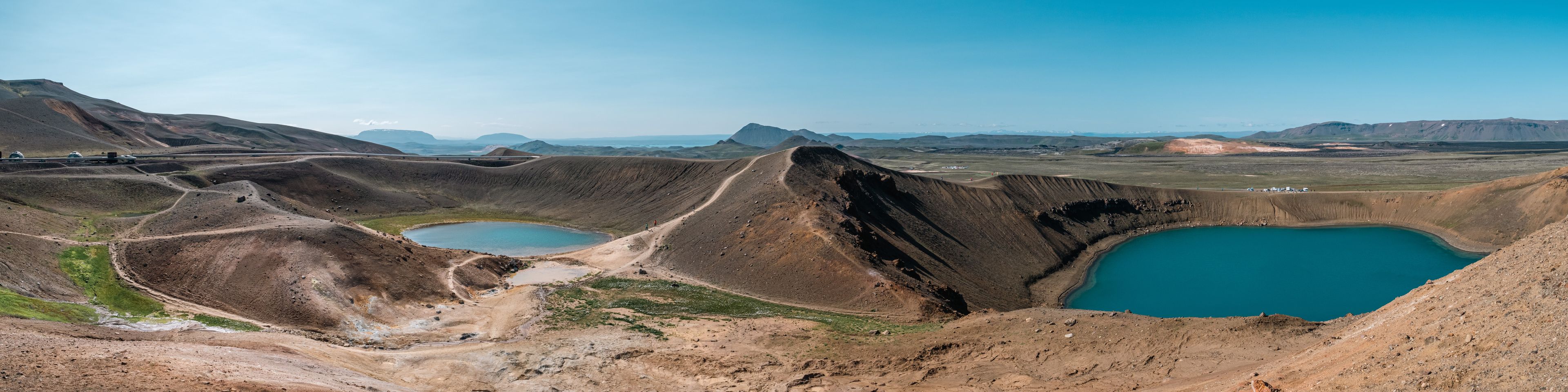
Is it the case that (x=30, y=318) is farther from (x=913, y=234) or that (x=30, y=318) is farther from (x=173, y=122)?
(x=173, y=122)

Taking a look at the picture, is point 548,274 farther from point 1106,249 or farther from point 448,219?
point 1106,249

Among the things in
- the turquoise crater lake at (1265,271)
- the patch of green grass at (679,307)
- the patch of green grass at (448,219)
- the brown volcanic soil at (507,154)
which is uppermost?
the brown volcanic soil at (507,154)

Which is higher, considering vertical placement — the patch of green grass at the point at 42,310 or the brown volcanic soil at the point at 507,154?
the brown volcanic soil at the point at 507,154

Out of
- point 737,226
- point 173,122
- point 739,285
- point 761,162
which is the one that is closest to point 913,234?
point 737,226

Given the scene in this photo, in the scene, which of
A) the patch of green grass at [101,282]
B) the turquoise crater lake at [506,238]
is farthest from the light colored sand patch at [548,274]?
the patch of green grass at [101,282]

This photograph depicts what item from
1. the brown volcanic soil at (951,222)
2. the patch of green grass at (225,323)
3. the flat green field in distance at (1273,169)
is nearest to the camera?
the patch of green grass at (225,323)

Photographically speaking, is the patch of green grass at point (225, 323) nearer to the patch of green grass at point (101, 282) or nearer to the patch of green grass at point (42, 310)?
the patch of green grass at point (101, 282)

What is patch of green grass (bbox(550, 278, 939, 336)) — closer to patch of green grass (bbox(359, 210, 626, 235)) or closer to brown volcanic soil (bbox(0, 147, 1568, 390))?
brown volcanic soil (bbox(0, 147, 1568, 390))
